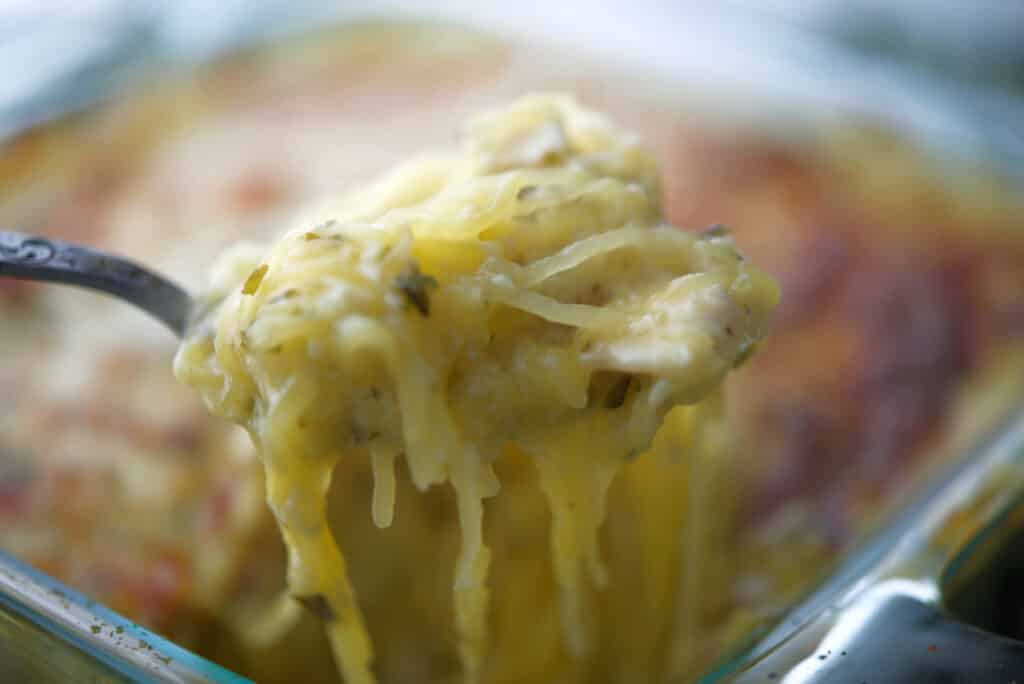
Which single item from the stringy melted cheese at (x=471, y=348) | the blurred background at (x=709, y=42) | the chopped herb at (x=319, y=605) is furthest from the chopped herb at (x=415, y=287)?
the blurred background at (x=709, y=42)

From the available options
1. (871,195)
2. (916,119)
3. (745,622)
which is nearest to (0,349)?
(745,622)

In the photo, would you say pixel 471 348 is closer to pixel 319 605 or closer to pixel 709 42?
pixel 319 605

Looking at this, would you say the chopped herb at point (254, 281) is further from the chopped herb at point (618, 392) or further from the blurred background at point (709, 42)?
the blurred background at point (709, 42)

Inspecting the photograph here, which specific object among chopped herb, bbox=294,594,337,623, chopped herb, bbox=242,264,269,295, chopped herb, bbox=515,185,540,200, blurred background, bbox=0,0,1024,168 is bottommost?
chopped herb, bbox=294,594,337,623

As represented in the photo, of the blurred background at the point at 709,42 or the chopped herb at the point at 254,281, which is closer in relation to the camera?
the chopped herb at the point at 254,281

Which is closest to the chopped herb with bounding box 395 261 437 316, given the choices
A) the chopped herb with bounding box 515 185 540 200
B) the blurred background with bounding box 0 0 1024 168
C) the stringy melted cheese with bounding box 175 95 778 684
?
the stringy melted cheese with bounding box 175 95 778 684

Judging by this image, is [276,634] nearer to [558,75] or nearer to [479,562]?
[479,562]

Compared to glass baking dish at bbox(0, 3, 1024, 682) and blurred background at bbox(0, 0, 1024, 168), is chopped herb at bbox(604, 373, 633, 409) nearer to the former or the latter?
glass baking dish at bbox(0, 3, 1024, 682)

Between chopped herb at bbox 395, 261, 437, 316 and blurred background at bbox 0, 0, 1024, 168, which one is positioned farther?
blurred background at bbox 0, 0, 1024, 168
